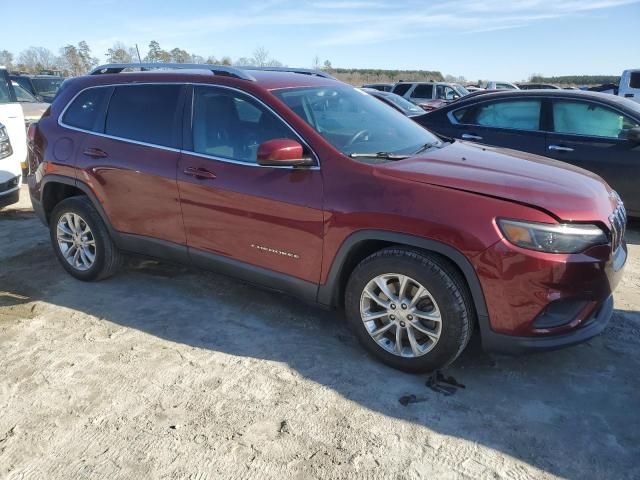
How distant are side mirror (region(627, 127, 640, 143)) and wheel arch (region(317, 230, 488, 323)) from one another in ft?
12.8

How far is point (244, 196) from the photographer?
3.46m

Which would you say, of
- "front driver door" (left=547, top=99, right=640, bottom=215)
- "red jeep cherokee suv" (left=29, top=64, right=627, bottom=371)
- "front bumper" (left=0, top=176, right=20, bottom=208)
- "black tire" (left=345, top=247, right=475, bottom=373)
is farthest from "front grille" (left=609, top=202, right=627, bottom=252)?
"front bumper" (left=0, top=176, right=20, bottom=208)

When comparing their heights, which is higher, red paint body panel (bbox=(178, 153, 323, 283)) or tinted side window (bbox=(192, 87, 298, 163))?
tinted side window (bbox=(192, 87, 298, 163))

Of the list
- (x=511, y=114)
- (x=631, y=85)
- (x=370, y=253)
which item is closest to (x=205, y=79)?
(x=370, y=253)

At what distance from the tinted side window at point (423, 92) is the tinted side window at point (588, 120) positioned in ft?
44.8

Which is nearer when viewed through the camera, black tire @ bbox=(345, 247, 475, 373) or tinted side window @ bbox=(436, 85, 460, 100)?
black tire @ bbox=(345, 247, 475, 373)

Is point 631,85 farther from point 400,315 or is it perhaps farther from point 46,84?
point 46,84

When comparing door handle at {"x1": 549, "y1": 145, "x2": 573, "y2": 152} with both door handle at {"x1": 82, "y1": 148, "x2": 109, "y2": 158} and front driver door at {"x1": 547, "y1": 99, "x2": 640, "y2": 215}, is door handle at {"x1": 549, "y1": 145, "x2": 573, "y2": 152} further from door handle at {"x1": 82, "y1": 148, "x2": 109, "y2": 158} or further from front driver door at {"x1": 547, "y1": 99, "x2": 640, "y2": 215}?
door handle at {"x1": 82, "y1": 148, "x2": 109, "y2": 158}

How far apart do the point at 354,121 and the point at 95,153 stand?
6.88 ft

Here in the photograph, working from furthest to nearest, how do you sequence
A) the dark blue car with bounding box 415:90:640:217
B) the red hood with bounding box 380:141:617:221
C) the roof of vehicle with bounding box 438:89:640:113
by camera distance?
the roof of vehicle with bounding box 438:89:640:113
the dark blue car with bounding box 415:90:640:217
the red hood with bounding box 380:141:617:221

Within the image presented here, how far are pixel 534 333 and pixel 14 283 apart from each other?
4167 millimetres

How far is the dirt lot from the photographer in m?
2.47

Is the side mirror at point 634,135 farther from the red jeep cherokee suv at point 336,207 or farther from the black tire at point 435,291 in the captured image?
the black tire at point 435,291

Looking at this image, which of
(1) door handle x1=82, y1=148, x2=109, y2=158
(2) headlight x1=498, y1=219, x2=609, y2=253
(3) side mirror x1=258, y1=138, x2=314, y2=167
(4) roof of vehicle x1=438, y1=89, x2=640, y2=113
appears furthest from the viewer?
(4) roof of vehicle x1=438, y1=89, x2=640, y2=113
